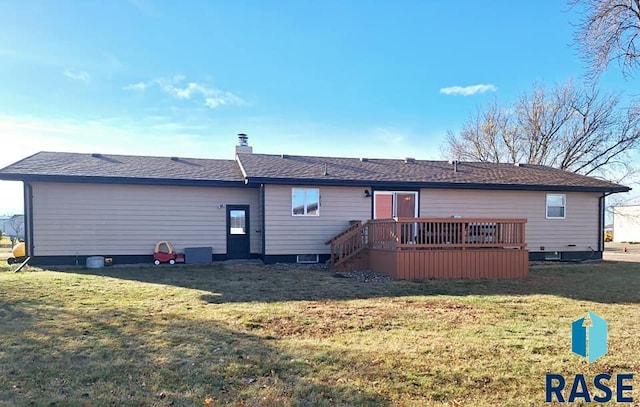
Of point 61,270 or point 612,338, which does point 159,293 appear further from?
point 612,338

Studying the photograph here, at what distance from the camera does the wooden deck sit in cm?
966

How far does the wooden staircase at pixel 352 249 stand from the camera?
1137 centimetres

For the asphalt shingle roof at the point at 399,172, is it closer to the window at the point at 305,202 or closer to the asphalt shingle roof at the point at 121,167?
the window at the point at 305,202

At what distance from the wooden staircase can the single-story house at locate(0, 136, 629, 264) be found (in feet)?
3.71

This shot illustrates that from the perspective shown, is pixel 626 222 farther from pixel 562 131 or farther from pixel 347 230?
pixel 347 230

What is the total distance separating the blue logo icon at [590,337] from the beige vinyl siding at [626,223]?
112ft

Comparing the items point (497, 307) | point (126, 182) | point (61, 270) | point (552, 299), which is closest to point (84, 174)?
point (126, 182)

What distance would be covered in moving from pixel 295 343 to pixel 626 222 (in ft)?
127

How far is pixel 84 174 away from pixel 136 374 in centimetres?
981

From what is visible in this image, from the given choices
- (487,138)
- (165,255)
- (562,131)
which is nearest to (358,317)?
(165,255)

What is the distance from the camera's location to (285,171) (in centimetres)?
1262

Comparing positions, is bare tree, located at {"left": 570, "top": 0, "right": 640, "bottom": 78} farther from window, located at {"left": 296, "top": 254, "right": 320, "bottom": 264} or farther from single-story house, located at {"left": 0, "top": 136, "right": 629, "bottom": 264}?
window, located at {"left": 296, "top": 254, "right": 320, "bottom": 264}

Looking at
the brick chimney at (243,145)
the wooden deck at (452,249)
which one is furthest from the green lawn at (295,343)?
the brick chimney at (243,145)

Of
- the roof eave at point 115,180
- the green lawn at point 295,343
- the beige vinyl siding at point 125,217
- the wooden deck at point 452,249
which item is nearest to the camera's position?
the green lawn at point 295,343
